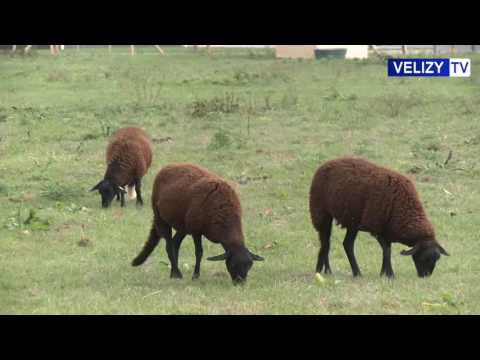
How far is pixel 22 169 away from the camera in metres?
15.7

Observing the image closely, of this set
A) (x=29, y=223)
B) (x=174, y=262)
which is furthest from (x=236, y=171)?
(x=174, y=262)

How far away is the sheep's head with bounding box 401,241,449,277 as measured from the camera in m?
9.06

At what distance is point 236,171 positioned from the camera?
15.2 metres

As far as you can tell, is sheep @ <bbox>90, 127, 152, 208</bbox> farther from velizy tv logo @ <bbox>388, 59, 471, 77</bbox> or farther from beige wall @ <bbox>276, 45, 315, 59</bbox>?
beige wall @ <bbox>276, 45, 315, 59</bbox>

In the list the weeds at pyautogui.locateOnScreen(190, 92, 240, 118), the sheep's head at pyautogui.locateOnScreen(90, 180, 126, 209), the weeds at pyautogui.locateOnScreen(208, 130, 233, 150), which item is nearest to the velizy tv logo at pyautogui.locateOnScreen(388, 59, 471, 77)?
the weeds at pyautogui.locateOnScreen(190, 92, 240, 118)

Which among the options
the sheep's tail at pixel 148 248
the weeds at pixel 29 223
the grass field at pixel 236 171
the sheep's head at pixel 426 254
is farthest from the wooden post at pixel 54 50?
the sheep's head at pixel 426 254

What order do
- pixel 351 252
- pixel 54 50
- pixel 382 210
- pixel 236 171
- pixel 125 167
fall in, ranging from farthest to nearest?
pixel 54 50 < pixel 236 171 < pixel 125 167 < pixel 351 252 < pixel 382 210

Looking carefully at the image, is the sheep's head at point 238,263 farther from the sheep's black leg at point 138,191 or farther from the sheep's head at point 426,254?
the sheep's black leg at point 138,191

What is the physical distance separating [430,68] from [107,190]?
48.6 ft

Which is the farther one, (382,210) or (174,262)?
(174,262)

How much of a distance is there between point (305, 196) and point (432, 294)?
5.20 meters

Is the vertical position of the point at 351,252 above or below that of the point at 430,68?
below

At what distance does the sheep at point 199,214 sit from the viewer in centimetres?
891

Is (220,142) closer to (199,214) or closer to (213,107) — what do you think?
(213,107)
